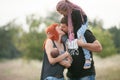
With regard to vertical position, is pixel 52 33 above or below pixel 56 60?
above

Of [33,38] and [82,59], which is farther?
[33,38]

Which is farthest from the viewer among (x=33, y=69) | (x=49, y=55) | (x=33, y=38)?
(x=33, y=38)

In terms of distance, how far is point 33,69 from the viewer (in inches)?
531

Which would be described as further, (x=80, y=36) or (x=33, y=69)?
(x=33, y=69)

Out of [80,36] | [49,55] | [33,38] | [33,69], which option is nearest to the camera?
[49,55]

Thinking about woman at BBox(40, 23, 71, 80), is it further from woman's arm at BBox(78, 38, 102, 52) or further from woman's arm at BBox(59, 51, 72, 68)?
woman's arm at BBox(78, 38, 102, 52)

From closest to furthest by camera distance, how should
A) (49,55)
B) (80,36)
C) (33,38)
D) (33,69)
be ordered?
(49,55) < (80,36) < (33,69) < (33,38)

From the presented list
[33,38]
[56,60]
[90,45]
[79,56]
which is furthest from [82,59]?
[33,38]

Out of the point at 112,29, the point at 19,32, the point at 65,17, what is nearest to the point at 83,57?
the point at 65,17

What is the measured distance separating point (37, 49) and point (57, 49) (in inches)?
421

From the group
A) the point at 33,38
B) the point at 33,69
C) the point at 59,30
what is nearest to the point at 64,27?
the point at 59,30

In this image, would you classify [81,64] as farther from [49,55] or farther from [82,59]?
[49,55]

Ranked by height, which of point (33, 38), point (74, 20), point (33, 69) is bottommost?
point (33, 69)

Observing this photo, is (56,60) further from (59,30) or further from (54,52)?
(59,30)
